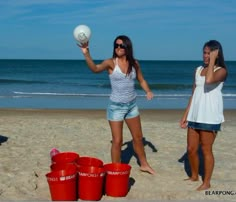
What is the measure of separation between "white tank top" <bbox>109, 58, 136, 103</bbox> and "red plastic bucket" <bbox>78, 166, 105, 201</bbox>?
94 centimetres

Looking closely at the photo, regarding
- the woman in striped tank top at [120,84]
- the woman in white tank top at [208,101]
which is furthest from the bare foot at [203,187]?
the woman in striped tank top at [120,84]

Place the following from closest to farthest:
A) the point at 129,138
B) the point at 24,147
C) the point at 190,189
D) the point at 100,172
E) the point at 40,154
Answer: the point at 100,172 → the point at 190,189 → the point at 40,154 → the point at 24,147 → the point at 129,138

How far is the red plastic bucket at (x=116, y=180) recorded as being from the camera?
15.7ft

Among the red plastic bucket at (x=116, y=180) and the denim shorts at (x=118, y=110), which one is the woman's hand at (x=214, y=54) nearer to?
the denim shorts at (x=118, y=110)

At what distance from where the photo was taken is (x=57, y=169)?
4.94 meters

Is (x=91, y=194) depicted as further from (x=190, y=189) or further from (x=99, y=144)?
(x=99, y=144)

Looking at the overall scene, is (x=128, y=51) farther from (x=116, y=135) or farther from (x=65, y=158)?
(x=65, y=158)

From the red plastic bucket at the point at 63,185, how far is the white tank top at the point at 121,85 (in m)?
1.10

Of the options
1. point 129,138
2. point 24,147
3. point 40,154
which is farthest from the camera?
point 129,138

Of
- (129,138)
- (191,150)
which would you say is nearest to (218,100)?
(191,150)

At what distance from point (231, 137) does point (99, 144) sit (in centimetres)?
Result: 288

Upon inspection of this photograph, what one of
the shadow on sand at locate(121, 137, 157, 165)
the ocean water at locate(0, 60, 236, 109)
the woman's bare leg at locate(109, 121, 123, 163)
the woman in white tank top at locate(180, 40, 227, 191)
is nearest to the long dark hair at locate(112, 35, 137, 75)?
the woman's bare leg at locate(109, 121, 123, 163)

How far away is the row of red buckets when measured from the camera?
4.55 metres

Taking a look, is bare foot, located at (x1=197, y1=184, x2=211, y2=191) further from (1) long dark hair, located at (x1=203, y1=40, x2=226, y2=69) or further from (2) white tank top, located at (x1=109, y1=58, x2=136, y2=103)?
(1) long dark hair, located at (x1=203, y1=40, x2=226, y2=69)
